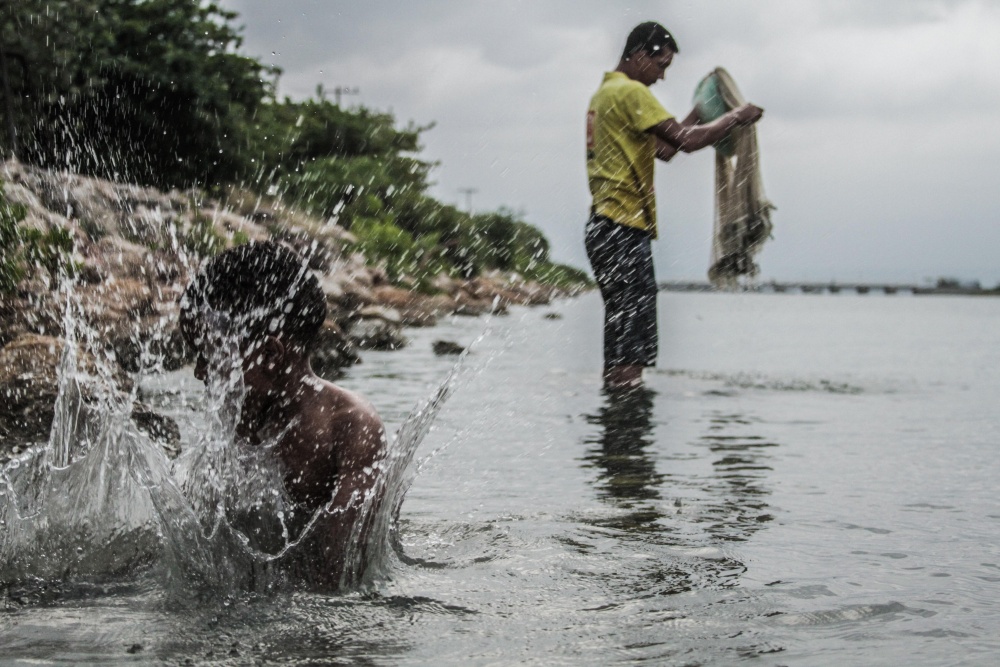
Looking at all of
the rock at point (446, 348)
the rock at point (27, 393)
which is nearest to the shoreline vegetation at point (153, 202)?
the rock at point (27, 393)

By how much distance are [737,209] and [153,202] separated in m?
18.7

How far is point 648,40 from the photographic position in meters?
7.17

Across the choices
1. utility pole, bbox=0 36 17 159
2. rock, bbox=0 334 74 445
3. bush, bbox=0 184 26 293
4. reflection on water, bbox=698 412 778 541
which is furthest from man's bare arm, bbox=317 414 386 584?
utility pole, bbox=0 36 17 159

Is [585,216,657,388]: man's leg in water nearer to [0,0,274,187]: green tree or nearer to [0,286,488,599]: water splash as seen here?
[0,286,488,599]: water splash

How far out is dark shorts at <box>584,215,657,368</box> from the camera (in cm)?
701

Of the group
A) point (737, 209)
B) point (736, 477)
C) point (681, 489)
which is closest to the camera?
point (681, 489)

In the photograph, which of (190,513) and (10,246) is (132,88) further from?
(190,513)

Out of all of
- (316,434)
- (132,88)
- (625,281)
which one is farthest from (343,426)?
(132,88)

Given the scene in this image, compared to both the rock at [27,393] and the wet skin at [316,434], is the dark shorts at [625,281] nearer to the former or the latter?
the rock at [27,393]

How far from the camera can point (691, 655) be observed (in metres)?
2.56

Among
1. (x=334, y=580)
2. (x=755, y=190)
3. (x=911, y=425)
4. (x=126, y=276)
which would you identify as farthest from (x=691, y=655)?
(x=126, y=276)

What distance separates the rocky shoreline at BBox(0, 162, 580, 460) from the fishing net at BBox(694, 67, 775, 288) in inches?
115

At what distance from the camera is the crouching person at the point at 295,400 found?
3.00 metres

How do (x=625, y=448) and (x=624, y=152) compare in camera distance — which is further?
(x=624, y=152)
